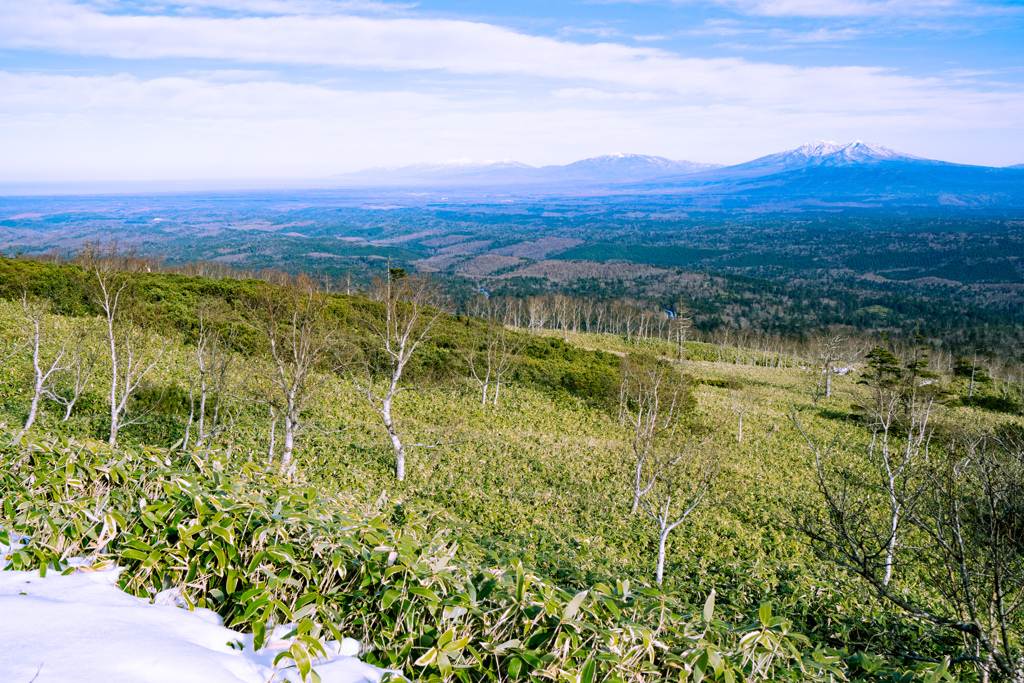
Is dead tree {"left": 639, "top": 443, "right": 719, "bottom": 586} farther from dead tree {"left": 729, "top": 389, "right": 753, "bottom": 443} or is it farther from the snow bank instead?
the snow bank

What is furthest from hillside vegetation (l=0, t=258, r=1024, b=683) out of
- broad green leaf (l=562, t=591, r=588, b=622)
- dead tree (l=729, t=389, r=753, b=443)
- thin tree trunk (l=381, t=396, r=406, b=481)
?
dead tree (l=729, t=389, r=753, b=443)

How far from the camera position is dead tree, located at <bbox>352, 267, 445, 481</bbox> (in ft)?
52.3

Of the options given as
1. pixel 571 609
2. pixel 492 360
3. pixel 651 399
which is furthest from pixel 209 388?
pixel 571 609

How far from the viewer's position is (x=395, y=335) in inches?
642

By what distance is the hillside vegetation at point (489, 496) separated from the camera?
2.32 m

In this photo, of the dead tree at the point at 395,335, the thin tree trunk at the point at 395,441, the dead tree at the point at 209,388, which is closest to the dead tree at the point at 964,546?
the dead tree at the point at 209,388

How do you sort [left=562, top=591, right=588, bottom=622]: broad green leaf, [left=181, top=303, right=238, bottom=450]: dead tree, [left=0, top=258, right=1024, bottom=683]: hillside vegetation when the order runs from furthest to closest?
[left=181, top=303, right=238, bottom=450]: dead tree → [left=0, top=258, right=1024, bottom=683]: hillside vegetation → [left=562, top=591, right=588, bottom=622]: broad green leaf

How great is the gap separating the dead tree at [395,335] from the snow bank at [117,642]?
1221 cm

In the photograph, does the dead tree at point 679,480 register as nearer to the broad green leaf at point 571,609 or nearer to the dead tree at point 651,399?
the dead tree at point 651,399

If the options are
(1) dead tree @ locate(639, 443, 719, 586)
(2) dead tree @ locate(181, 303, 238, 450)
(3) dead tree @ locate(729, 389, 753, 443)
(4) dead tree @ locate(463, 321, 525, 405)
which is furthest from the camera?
(4) dead tree @ locate(463, 321, 525, 405)

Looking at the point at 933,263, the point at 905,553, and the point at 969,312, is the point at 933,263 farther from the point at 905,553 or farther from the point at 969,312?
the point at 905,553

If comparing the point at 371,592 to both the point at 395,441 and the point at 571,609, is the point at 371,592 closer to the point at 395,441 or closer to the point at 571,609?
the point at 571,609

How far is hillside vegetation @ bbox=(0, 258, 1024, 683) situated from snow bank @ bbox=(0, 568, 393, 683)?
11 cm

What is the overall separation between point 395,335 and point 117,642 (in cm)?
1468
